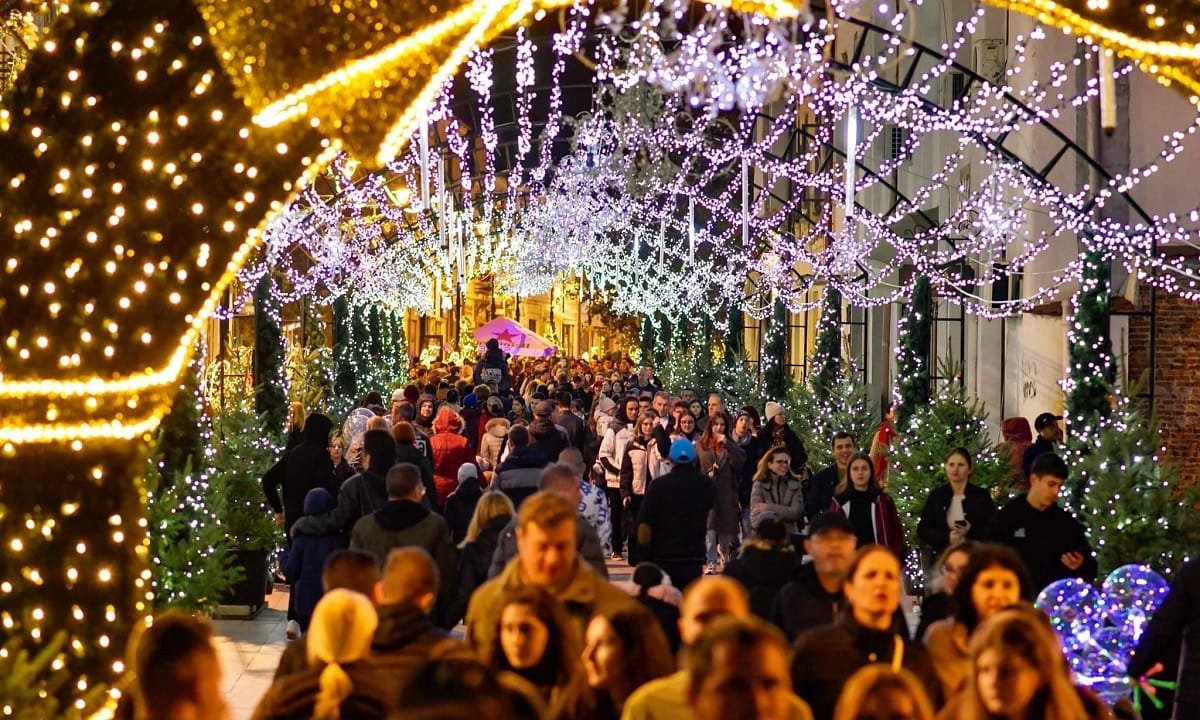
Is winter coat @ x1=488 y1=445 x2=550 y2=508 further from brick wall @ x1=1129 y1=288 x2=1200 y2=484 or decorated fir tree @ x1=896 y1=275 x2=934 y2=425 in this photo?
brick wall @ x1=1129 y1=288 x2=1200 y2=484

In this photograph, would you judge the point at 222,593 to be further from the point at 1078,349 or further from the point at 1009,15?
the point at 1009,15

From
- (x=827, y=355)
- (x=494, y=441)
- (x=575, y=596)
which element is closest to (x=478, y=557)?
(x=575, y=596)

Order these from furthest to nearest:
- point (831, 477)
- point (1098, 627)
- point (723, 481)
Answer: point (723, 481)
point (831, 477)
point (1098, 627)

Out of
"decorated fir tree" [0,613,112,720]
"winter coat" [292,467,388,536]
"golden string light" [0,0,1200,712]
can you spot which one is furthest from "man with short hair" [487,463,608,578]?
"golden string light" [0,0,1200,712]

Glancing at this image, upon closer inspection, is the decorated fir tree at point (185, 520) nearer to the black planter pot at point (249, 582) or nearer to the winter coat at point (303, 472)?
the winter coat at point (303, 472)

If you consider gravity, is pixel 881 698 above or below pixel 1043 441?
above

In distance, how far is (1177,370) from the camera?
64.3ft

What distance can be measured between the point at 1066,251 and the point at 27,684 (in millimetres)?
18754

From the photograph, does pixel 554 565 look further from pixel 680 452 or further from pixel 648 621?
pixel 680 452

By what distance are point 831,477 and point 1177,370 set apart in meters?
6.95

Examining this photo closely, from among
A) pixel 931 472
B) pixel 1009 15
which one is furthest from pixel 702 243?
pixel 931 472

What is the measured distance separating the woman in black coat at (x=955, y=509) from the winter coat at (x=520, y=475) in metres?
2.78

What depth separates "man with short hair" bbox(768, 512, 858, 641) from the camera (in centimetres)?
708

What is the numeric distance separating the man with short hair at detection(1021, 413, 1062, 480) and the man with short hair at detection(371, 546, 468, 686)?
10.2 m
